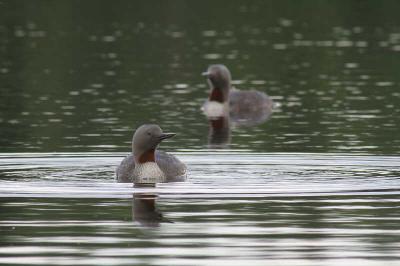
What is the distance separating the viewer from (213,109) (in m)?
31.3

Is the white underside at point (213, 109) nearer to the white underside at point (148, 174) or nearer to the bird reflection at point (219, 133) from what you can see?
the bird reflection at point (219, 133)

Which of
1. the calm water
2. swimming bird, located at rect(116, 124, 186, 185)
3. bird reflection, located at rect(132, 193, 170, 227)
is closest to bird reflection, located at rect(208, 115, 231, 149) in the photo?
the calm water

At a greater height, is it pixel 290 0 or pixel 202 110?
pixel 290 0

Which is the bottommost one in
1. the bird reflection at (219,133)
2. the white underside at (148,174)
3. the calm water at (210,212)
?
the calm water at (210,212)

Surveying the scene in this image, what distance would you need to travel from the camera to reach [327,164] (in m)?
21.0

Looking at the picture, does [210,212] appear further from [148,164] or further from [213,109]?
[213,109]

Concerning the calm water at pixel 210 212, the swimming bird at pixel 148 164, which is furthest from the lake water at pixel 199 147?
the swimming bird at pixel 148 164

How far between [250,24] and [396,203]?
119 feet

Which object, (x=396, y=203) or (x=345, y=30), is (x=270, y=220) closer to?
(x=396, y=203)

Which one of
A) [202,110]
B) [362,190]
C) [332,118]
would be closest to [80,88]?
[202,110]

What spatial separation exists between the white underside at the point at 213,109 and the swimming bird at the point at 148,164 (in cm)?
1050

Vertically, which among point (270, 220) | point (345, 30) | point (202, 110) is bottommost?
point (270, 220)

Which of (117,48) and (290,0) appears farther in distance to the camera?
(290,0)

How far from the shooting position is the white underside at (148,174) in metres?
19.8
